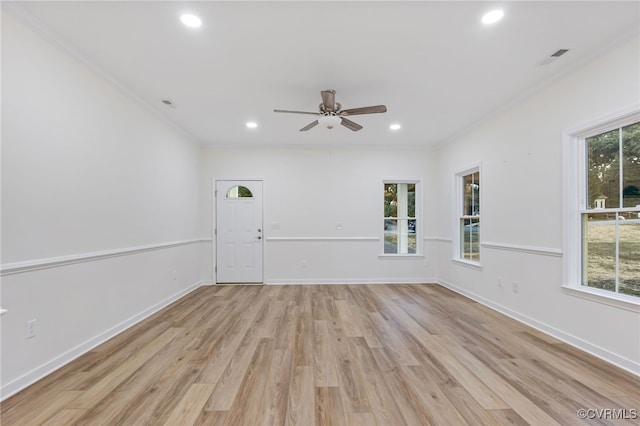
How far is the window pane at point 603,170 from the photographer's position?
2516 mm

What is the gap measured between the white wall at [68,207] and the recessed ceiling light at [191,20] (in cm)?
120

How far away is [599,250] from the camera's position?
2658mm

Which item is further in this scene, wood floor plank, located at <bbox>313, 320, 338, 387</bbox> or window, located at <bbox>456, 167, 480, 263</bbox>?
window, located at <bbox>456, 167, 480, 263</bbox>

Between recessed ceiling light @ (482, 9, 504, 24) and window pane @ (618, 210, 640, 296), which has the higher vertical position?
recessed ceiling light @ (482, 9, 504, 24)

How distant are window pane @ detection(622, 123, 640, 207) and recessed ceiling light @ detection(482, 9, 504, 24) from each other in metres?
1.52

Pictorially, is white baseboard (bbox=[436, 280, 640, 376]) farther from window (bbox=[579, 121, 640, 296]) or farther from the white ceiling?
the white ceiling

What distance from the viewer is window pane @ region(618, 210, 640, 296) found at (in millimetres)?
2369

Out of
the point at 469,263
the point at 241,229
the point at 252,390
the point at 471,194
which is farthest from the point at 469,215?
the point at 252,390

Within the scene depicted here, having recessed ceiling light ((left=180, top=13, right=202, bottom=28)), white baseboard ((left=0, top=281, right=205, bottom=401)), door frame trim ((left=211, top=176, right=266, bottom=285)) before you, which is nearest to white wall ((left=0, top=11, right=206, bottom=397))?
white baseboard ((left=0, top=281, right=205, bottom=401))

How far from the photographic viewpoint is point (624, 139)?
96.3 inches

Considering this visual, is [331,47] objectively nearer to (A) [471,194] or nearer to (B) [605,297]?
(B) [605,297]

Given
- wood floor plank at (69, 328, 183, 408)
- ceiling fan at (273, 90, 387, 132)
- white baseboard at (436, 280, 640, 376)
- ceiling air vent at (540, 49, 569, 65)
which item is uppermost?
ceiling air vent at (540, 49, 569, 65)

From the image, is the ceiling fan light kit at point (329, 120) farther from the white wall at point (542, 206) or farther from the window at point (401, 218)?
the window at point (401, 218)

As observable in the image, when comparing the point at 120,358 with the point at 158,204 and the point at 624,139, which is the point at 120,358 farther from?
the point at 624,139
